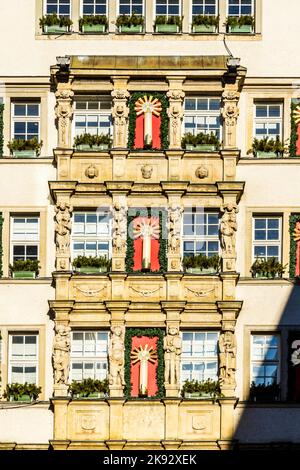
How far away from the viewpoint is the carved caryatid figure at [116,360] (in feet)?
122

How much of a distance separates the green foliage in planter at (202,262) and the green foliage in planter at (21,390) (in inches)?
161

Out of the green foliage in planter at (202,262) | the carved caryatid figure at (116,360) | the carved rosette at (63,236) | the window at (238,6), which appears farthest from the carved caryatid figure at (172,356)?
the window at (238,6)

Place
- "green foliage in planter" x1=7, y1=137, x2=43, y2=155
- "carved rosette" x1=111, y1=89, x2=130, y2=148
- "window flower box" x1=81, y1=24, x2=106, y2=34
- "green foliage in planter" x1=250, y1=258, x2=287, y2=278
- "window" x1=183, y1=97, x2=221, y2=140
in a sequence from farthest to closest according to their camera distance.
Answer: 1. "window flower box" x1=81, y1=24, x2=106, y2=34
2. "window" x1=183, y1=97, x2=221, y2=140
3. "green foliage in planter" x1=7, y1=137, x2=43, y2=155
4. "carved rosette" x1=111, y1=89, x2=130, y2=148
5. "green foliage in planter" x1=250, y1=258, x2=287, y2=278

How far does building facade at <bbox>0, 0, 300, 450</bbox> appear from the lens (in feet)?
122

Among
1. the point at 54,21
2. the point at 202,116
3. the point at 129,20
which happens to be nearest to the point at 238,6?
the point at 129,20

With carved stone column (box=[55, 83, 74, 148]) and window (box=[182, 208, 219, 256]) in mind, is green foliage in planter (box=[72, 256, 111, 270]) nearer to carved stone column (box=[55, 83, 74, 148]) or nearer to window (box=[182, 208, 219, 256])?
window (box=[182, 208, 219, 256])

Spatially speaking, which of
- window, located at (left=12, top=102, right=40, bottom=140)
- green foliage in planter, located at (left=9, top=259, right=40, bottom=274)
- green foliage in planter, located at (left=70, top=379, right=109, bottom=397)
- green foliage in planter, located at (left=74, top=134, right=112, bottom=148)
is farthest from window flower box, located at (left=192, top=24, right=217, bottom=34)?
green foliage in planter, located at (left=70, top=379, right=109, bottom=397)

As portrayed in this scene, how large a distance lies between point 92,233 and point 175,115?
3.09m

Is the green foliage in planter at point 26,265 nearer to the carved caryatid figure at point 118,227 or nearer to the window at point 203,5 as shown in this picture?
the carved caryatid figure at point 118,227

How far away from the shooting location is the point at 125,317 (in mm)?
37281

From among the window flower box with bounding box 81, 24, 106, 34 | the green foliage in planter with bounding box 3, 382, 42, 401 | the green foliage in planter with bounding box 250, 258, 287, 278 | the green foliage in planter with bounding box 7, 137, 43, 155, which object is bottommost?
the green foliage in planter with bounding box 3, 382, 42, 401

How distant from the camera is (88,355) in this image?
123ft

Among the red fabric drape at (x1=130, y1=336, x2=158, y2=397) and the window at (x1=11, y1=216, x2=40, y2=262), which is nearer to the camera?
the red fabric drape at (x1=130, y1=336, x2=158, y2=397)

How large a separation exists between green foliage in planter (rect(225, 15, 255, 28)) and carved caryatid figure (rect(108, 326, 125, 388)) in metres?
7.05
